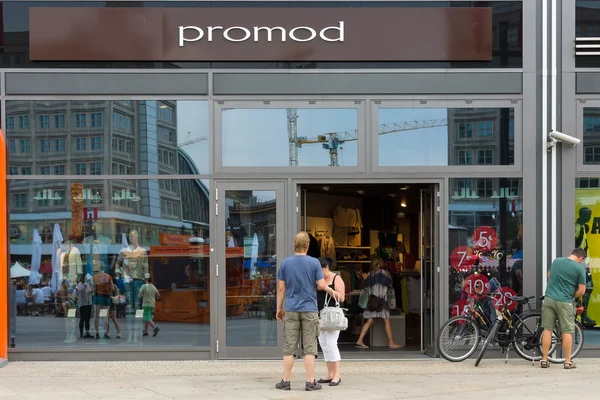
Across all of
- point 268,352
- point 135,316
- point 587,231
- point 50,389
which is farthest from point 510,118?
point 50,389

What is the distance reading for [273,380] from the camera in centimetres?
974

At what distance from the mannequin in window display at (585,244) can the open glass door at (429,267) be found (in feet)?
6.51

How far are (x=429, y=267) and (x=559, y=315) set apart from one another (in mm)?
2007

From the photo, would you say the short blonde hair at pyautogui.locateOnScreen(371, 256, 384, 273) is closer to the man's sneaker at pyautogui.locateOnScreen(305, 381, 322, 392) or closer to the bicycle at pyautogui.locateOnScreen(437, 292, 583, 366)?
the bicycle at pyautogui.locateOnScreen(437, 292, 583, 366)

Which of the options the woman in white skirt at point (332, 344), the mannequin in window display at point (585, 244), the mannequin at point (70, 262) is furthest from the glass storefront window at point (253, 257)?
the mannequin in window display at point (585, 244)

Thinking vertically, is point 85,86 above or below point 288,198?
above

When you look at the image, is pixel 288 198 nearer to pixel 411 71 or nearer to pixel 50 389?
pixel 411 71

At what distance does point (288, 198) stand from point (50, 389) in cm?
404

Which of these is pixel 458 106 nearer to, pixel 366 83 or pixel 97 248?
pixel 366 83

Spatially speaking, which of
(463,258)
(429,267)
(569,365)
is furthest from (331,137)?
(569,365)

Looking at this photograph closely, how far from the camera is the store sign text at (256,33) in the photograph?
11445mm

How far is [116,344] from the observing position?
451 inches

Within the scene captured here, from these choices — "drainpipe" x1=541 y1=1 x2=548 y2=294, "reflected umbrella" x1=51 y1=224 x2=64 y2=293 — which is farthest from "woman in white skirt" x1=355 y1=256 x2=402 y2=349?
"reflected umbrella" x1=51 y1=224 x2=64 y2=293

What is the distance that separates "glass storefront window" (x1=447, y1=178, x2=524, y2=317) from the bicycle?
1.17 feet
